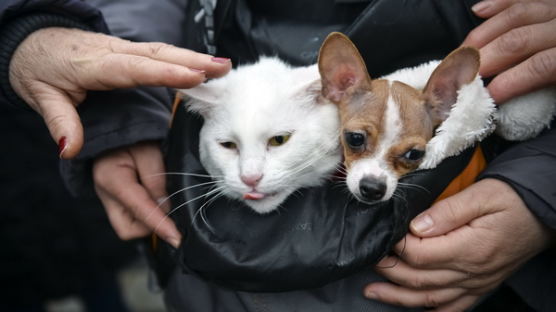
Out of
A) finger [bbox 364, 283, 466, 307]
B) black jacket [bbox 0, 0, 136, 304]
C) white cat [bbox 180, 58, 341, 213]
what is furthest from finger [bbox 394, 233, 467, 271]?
black jacket [bbox 0, 0, 136, 304]

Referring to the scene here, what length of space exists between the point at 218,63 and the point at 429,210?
0.72 metres

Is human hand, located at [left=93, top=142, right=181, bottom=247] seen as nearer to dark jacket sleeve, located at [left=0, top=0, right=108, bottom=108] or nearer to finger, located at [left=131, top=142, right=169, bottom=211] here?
finger, located at [left=131, top=142, right=169, bottom=211]

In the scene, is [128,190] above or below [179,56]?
below

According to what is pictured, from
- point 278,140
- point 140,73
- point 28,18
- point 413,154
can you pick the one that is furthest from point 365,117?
point 28,18

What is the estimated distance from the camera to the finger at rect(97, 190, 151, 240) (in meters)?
1.63

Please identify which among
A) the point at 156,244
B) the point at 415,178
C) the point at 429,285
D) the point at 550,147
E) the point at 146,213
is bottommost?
the point at 156,244

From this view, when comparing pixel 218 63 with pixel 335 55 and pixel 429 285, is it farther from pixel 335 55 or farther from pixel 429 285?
pixel 429 285

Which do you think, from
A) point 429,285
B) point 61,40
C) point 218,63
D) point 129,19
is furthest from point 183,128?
point 429,285

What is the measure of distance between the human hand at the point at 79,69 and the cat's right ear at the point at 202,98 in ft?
0.27

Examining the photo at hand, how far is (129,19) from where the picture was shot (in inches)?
66.3

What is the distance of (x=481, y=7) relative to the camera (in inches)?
53.1

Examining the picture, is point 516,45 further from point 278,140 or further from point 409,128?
point 278,140

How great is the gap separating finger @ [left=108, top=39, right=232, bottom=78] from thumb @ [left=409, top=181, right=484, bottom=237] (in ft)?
2.31

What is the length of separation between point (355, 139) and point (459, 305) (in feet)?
2.01
